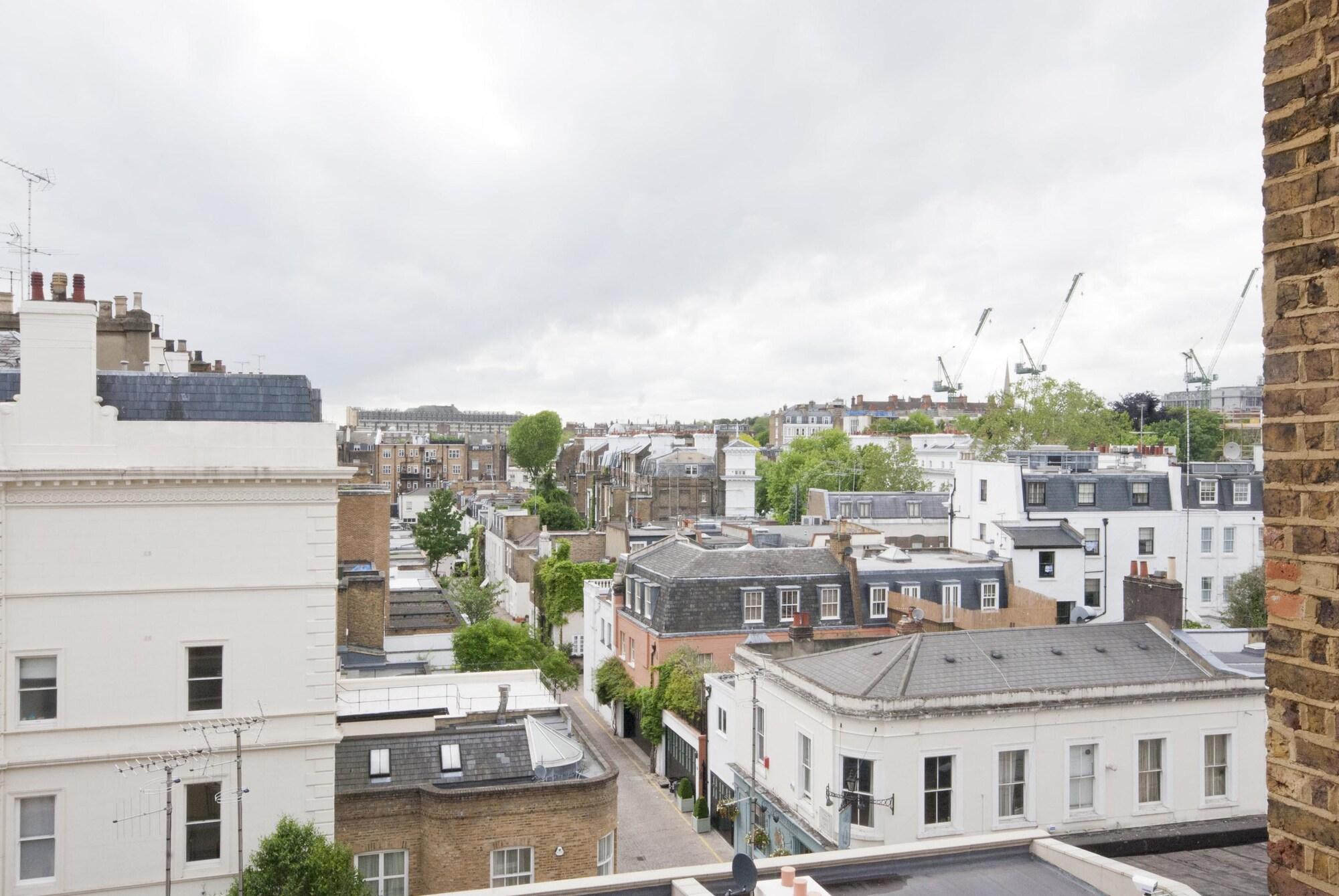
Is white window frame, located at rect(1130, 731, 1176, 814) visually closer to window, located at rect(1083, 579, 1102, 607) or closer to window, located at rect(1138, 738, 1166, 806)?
window, located at rect(1138, 738, 1166, 806)

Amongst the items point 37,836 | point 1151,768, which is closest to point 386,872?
point 37,836

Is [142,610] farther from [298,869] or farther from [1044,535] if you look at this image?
[1044,535]

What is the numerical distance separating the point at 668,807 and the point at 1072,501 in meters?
23.9

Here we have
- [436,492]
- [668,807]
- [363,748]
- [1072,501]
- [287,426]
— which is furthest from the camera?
[436,492]

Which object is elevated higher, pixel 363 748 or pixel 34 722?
pixel 34 722

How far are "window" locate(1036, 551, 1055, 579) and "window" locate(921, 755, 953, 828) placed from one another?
22.5m

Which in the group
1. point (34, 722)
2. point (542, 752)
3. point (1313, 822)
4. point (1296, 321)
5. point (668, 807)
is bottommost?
point (668, 807)

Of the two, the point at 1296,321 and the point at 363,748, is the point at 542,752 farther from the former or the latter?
the point at 1296,321

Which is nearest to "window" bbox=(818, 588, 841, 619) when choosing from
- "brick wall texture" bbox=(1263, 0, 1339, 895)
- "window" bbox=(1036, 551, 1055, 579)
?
"window" bbox=(1036, 551, 1055, 579)

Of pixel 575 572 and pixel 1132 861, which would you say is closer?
pixel 1132 861

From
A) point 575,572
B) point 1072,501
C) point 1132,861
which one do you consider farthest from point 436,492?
point 1132,861

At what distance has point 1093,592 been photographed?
133 ft

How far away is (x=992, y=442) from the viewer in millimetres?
77438

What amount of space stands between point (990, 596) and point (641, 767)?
14.5 metres
